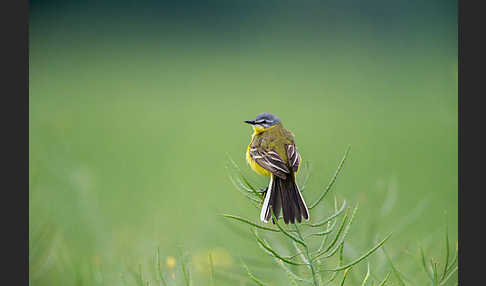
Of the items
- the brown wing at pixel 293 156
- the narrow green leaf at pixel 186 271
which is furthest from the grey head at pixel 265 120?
the narrow green leaf at pixel 186 271

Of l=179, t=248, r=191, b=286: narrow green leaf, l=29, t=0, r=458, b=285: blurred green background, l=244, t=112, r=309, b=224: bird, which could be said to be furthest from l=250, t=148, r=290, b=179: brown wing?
l=179, t=248, r=191, b=286: narrow green leaf

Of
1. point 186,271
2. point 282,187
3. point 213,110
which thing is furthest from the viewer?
point 213,110

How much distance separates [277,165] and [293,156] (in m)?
0.05

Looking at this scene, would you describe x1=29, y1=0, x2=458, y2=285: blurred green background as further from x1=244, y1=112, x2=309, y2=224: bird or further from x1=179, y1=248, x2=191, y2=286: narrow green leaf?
x1=179, y1=248, x2=191, y2=286: narrow green leaf

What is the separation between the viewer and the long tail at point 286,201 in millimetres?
1027

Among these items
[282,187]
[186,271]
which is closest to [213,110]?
[282,187]

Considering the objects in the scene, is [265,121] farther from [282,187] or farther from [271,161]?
[282,187]

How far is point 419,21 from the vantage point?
7.22 ft

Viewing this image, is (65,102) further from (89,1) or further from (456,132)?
(456,132)

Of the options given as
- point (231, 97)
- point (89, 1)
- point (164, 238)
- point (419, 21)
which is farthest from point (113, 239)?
point (419, 21)

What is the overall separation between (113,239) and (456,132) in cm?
102

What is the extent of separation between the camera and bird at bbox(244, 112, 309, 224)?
1.05m

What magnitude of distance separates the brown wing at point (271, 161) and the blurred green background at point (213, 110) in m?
0.12

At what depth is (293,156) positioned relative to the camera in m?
1.28
